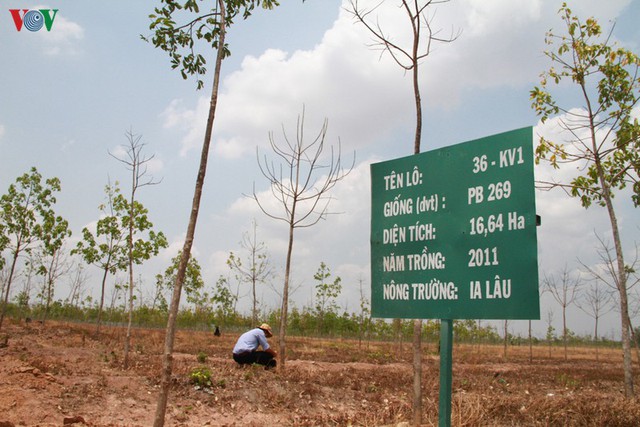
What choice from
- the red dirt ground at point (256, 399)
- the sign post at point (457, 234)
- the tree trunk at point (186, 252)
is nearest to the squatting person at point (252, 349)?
the red dirt ground at point (256, 399)

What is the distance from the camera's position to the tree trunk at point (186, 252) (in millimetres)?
4816

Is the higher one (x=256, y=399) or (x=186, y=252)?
(x=186, y=252)

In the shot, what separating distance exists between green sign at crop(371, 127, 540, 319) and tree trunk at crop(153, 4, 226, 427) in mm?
1978

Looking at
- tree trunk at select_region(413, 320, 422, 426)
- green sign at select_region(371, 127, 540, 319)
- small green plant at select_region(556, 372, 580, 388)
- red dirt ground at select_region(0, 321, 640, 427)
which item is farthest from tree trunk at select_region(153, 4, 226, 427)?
small green plant at select_region(556, 372, 580, 388)

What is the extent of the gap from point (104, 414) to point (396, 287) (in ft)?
17.8

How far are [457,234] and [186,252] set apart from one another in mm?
2815

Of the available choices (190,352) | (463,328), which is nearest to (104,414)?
(190,352)

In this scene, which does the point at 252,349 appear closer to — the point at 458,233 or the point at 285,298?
the point at 285,298

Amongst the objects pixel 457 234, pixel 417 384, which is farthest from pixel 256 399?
pixel 457 234

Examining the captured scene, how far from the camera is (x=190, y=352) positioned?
53.4 ft

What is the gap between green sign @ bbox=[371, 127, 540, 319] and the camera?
3.36 meters

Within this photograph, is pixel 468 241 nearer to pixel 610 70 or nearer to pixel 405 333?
pixel 610 70

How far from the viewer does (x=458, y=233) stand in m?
3.70

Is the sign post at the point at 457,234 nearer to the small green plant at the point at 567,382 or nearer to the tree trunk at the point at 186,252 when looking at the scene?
the tree trunk at the point at 186,252
